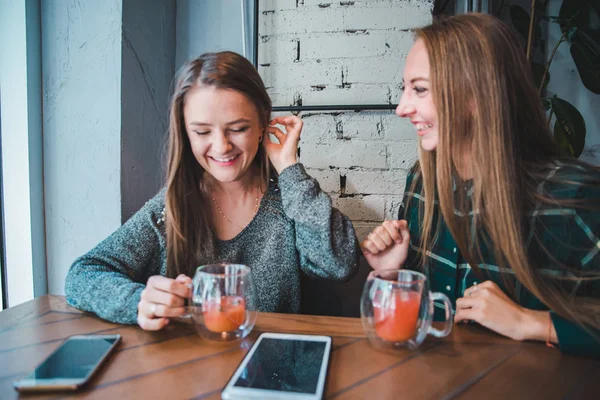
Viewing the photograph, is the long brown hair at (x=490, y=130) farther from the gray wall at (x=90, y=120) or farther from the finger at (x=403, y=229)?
the gray wall at (x=90, y=120)

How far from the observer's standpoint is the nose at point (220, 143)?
3.18 feet

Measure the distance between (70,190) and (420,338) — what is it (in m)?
1.10

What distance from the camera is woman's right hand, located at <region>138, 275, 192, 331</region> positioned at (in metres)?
0.72

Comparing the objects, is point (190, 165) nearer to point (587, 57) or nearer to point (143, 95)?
point (143, 95)

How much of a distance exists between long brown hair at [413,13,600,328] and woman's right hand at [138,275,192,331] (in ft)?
1.80

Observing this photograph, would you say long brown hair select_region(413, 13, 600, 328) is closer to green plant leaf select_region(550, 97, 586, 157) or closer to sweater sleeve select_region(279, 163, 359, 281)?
sweater sleeve select_region(279, 163, 359, 281)

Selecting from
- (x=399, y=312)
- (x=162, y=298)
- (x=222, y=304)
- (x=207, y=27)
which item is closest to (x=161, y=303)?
(x=162, y=298)

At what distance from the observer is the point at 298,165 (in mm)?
1061

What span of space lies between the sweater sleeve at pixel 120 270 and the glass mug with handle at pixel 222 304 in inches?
6.2

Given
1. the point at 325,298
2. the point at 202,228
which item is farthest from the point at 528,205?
the point at 202,228

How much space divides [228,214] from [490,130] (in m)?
0.64

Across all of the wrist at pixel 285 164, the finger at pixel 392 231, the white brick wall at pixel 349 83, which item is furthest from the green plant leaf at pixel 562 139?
the wrist at pixel 285 164

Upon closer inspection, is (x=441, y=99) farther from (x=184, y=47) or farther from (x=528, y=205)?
(x=184, y=47)

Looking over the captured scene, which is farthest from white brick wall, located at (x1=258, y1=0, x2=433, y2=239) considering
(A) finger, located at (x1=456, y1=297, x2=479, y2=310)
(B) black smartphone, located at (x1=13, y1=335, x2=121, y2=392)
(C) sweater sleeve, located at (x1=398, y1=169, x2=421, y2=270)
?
(B) black smartphone, located at (x1=13, y1=335, x2=121, y2=392)
